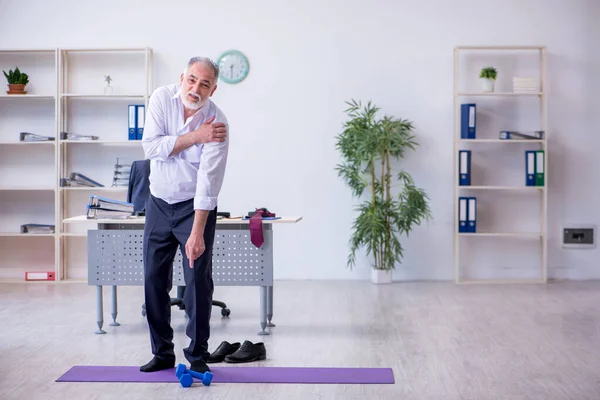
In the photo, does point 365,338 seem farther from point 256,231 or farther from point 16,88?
point 16,88

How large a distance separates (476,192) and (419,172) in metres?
0.55

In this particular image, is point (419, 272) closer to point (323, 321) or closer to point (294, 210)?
point (294, 210)

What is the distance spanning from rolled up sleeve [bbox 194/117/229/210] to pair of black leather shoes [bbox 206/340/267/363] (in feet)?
2.92

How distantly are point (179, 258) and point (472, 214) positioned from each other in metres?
2.93

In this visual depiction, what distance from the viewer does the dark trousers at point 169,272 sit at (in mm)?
3584

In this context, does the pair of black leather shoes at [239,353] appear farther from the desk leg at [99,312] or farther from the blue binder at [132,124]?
the blue binder at [132,124]

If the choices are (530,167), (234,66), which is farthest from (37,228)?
(530,167)

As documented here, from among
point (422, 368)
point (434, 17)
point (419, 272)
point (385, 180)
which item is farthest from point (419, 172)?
point (422, 368)

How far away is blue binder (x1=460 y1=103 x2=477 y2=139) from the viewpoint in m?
6.58

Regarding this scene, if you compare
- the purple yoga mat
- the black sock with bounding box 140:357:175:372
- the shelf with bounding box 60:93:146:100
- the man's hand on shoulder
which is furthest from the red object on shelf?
the man's hand on shoulder

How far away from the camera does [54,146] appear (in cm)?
710

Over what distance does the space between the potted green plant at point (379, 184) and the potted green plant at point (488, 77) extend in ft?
2.36

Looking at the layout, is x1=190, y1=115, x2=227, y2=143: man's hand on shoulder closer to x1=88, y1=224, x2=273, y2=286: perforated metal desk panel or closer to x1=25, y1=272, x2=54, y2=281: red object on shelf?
x1=88, y1=224, x2=273, y2=286: perforated metal desk panel

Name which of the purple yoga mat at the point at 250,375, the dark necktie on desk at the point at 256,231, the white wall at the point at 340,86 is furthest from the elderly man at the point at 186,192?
the white wall at the point at 340,86
